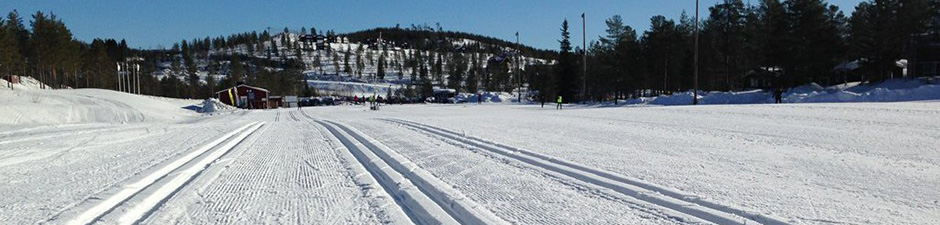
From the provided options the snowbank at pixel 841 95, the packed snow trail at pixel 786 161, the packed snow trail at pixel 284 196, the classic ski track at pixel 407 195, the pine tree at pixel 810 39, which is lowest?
the packed snow trail at pixel 284 196

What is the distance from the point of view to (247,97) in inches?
3049

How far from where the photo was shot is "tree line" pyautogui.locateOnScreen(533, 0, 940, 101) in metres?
43.6

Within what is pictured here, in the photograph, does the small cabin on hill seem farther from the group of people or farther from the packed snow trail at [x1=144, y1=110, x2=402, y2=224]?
the packed snow trail at [x1=144, y1=110, x2=402, y2=224]

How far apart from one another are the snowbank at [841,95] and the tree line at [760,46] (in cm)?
306

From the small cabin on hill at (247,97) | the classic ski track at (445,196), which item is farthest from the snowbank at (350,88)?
the classic ski track at (445,196)

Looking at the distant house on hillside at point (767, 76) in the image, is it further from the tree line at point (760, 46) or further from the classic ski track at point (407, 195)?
the classic ski track at point (407, 195)

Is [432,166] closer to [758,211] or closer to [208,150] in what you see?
[758,211]

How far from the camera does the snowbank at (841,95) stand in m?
28.9

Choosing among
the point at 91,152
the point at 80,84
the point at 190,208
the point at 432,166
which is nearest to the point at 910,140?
the point at 432,166

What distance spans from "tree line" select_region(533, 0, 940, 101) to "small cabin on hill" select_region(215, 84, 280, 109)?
1654 inches

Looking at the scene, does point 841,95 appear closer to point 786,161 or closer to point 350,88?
point 786,161

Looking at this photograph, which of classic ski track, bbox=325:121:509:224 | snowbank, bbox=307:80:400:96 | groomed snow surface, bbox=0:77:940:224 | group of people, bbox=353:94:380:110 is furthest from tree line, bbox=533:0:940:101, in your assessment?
snowbank, bbox=307:80:400:96

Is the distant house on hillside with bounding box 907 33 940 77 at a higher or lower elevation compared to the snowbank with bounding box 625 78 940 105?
higher

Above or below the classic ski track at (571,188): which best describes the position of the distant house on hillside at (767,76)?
above
